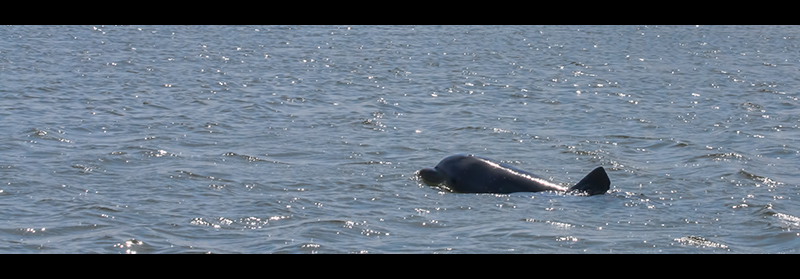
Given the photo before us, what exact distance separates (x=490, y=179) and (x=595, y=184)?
1327 mm

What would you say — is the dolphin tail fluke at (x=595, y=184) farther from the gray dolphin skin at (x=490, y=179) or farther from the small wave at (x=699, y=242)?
the small wave at (x=699, y=242)

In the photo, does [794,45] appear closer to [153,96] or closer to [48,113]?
[153,96]

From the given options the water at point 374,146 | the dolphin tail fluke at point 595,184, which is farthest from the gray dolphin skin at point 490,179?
the water at point 374,146

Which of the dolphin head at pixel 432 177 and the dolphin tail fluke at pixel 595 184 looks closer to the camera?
the dolphin tail fluke at pixel 595 184

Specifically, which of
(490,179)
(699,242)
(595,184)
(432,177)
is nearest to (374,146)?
(432,177)

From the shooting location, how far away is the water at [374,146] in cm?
976

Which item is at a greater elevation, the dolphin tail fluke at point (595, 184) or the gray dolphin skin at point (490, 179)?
the gray dolphin skin at point (490, 179)

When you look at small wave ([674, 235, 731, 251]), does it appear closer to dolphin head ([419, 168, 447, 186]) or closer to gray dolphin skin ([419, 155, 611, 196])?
gray dolphin skin ([419, 155, 611, 196])

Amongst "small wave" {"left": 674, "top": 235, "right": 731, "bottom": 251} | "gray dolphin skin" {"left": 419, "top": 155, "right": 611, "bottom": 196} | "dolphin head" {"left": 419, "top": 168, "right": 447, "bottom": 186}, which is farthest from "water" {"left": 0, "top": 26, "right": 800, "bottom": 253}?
"gray dolphin skin" {"left": 419, "top": 155, "right": 611, "bottom": 196}

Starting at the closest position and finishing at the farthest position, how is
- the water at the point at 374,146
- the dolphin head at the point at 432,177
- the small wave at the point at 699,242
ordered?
the small wave at the point at 699,242
the water at the point at 374,146
the dolphin head at the point at 432,177

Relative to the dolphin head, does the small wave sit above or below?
below

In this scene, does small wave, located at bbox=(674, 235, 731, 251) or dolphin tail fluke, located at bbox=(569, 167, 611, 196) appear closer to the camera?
small wave, located at bbox=(674, 235, 731, 251)

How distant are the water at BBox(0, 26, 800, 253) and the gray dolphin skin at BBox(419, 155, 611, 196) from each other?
1.23ft

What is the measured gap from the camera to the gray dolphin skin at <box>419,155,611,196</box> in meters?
11.9
